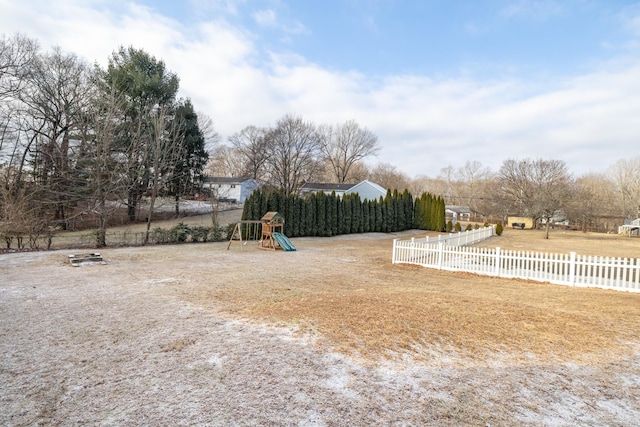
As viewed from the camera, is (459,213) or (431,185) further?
(431,185)

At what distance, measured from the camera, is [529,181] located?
41.3m

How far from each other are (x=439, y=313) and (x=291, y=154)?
112 ft

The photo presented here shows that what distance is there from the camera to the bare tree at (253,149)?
40.1m

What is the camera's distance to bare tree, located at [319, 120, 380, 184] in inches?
2003

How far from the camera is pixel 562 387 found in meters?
3.00

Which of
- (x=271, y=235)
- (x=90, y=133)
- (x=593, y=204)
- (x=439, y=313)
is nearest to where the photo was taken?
(x=439, y=313)

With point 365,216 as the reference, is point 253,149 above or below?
above

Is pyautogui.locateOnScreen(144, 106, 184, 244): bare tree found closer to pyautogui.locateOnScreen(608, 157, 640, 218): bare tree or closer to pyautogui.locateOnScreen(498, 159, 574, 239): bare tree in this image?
pyautogui.locateOnScreen(498, 159, 574, 239): bare tree

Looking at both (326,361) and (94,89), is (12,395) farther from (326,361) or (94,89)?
(94,89)

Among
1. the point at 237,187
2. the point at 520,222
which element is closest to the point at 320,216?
the point at 237,187

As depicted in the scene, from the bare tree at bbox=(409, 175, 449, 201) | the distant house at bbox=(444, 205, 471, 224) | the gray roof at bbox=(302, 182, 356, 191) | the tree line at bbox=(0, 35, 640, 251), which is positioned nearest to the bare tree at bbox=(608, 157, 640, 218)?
the tree line at bbox=(0, 35, 640, 251)

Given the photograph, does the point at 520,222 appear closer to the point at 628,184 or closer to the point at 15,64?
the point at 628,184

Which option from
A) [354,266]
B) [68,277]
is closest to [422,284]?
[354,266]

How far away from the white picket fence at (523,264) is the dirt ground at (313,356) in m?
1.18
